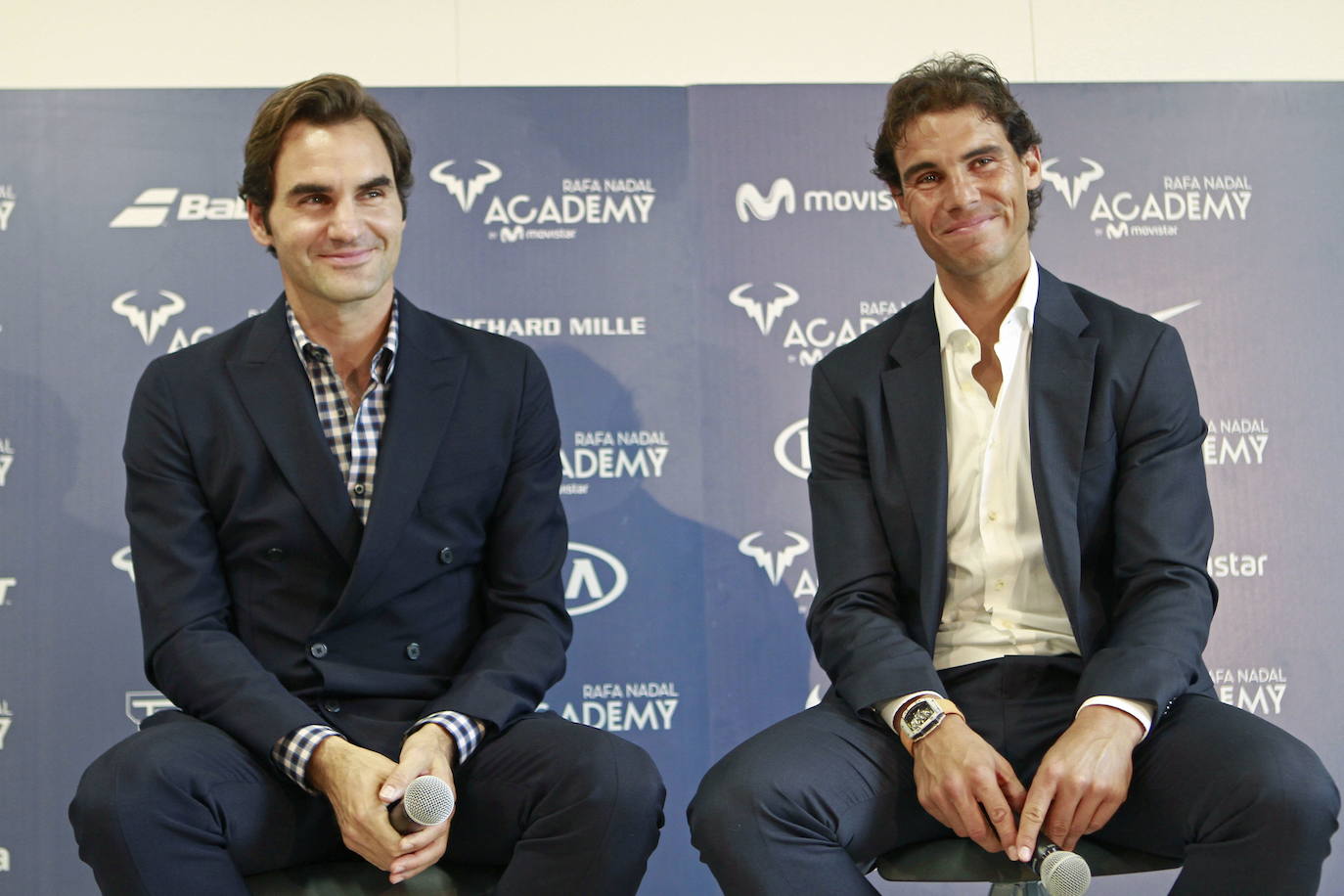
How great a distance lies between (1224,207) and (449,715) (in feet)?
9.43

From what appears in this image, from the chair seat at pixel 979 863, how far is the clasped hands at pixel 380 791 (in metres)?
0.70

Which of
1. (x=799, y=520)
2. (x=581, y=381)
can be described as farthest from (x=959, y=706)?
(x=581, y=381)

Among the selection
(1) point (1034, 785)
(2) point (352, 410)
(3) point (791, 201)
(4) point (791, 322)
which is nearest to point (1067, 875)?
(1) point (1034, 785)

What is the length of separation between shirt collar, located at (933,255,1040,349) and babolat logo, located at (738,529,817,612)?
1278 mm

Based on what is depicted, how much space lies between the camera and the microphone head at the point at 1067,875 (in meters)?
Answer: 1.78

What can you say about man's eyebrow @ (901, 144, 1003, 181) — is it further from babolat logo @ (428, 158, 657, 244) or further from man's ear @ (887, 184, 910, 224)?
babolat logo @ (428, 158, 657, 244)

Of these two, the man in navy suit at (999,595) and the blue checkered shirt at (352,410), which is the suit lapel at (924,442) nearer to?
the man in navy suit at (999,595)

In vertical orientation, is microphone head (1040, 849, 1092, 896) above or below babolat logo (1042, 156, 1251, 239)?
below

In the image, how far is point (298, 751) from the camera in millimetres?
2053

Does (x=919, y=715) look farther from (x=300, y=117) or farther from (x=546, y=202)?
(x=546, y=202)

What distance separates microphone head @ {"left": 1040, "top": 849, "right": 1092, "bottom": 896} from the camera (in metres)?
1.78

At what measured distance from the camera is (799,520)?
146 inches

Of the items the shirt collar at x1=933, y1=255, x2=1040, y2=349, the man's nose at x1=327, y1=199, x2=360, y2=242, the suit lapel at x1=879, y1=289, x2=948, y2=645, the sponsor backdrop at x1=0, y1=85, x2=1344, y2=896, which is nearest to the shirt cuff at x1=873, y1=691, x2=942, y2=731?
the suit lapel at x1=879, y1=289, x2=948, y2=645

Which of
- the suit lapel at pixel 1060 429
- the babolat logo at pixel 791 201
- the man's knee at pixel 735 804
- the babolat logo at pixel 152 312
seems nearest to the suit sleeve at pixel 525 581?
the man's knee at pixel 735 804
